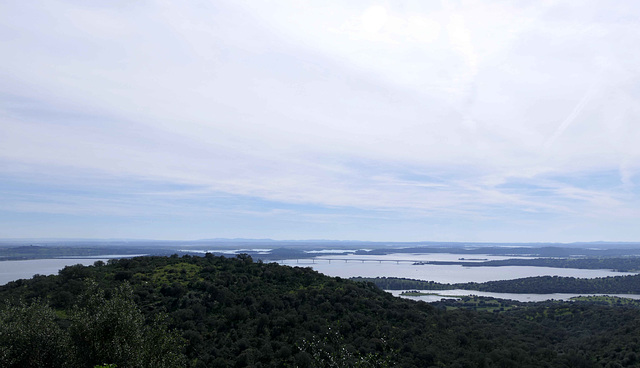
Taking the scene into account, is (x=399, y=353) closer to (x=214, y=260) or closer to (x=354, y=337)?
(x=354, y=337)

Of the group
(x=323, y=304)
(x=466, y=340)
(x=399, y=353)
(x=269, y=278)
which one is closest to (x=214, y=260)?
(x=269, y=278)

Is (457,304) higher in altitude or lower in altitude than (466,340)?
lower

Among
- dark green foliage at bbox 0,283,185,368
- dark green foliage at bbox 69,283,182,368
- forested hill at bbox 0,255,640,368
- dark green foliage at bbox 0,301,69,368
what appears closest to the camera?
dark green foliage at bbox 69,283,182,368

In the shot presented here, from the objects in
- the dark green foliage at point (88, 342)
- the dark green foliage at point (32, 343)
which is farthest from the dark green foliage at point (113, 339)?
the dark green foliage at point (32, 343)

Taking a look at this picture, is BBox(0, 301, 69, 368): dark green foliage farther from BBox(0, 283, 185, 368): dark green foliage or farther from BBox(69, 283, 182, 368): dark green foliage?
BBox(69, 283, 182, 368): dark green foliage

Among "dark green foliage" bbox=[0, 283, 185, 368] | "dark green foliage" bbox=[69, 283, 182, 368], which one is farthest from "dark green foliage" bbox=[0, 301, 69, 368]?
"dark green foliage" bbox=[69, 283, 182, 368]

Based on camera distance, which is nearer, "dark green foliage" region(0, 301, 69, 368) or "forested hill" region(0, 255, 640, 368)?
"dark green foliage" region(0, 301, 69, 368)

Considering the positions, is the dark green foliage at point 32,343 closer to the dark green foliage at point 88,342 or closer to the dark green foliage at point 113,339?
the dark green foliage at point 88,342

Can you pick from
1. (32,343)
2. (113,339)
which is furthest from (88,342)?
(32,343)

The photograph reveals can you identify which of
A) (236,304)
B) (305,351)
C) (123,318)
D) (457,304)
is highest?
(123,318)
